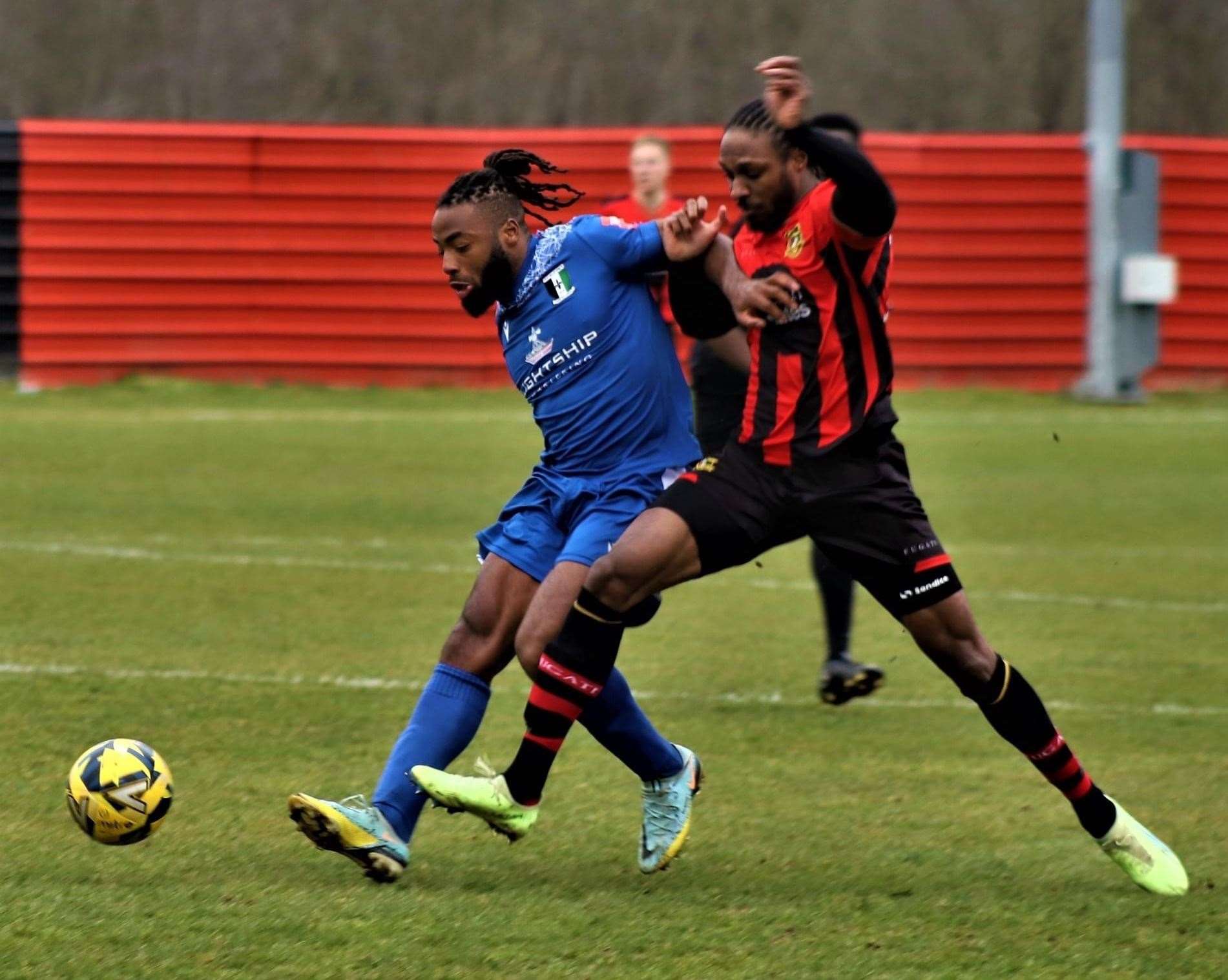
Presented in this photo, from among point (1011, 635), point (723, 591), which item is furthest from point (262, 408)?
point (1011, 635)

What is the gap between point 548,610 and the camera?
537cm

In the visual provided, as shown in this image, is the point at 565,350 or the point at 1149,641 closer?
the point at 565,350

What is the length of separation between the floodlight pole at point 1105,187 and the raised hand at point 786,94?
15156 mm

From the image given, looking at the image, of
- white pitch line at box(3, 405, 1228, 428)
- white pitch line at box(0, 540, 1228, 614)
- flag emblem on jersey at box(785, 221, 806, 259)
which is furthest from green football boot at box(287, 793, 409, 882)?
white pitch line at box(3, 405, 1228, 428)

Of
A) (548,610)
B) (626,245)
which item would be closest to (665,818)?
(548,610)

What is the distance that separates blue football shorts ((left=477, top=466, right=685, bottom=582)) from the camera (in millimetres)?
5488

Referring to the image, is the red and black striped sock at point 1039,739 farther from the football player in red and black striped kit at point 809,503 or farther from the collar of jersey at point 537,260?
the collar of jersey at point 537,260

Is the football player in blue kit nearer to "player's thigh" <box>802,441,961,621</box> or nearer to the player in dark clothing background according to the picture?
"player's thigh" <box>802,441,961,621</box>

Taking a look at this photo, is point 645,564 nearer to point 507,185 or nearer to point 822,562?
point 507,185

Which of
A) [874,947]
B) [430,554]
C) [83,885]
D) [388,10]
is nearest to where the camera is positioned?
[874,947]

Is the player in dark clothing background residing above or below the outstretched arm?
below

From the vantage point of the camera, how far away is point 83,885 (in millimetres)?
5117

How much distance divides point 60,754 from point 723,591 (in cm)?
464

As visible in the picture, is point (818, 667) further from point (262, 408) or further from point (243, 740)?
point (262, 408)
